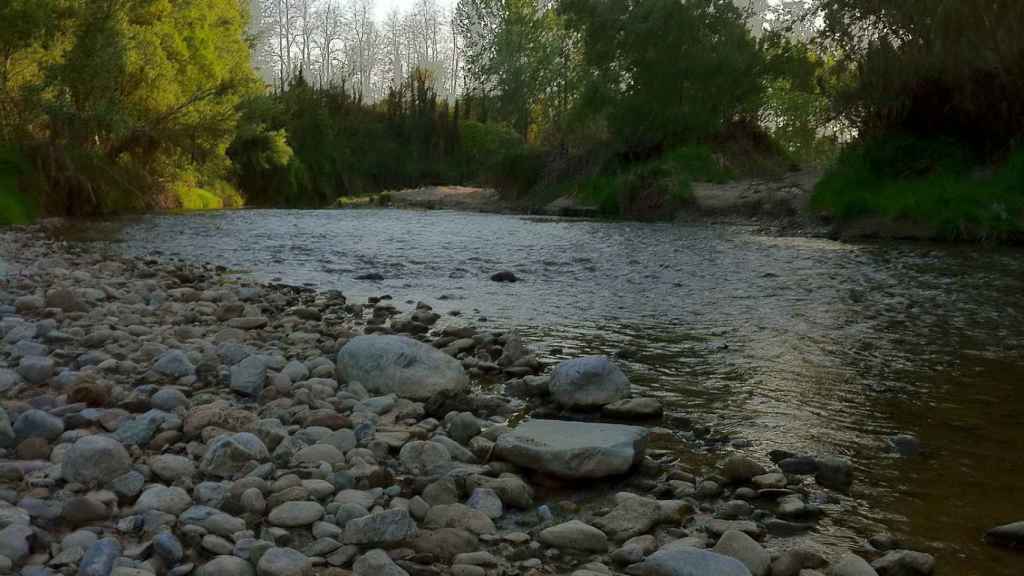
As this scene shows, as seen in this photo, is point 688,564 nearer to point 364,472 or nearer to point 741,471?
point 741,471

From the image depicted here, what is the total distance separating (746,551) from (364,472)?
1.22 metres

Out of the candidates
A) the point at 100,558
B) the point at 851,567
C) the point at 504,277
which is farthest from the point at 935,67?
the point at 100,558

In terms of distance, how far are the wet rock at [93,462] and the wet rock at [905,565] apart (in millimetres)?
2229

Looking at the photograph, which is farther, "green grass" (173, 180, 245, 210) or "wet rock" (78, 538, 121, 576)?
"green grass" (173, 180, 245, 210)

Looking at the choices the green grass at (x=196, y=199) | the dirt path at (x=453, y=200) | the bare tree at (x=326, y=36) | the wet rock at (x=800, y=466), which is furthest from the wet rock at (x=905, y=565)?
the bare tree at (x=326, y=36)

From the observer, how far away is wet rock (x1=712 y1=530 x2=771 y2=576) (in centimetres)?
213

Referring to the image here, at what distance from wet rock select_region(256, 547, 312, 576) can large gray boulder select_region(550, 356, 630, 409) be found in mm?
1767

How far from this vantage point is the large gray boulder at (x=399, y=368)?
12.1ft

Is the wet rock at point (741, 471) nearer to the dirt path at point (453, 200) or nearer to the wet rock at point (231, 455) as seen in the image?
the wet rock at point (231, 455)

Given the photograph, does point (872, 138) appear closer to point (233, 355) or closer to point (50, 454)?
point (233, 355)

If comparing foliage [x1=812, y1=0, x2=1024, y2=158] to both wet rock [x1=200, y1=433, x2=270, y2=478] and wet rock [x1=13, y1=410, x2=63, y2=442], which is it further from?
wet rock [x1=13, y1=410, x2=63, y2=442]

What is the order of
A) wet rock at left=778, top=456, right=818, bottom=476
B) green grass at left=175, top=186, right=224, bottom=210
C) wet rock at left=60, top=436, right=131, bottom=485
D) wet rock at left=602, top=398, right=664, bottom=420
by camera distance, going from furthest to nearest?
green grass at left=175, top=186, right=224, bottom=210 < wet rock at left=602, top=398, right=664, bottom=420 < wet rock at left=778, top=456, right=818, bottom=476 < wet rock at left=60, top=436, right=131, bottom=485

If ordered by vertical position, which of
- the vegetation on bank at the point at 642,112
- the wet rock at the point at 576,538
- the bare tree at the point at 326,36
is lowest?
the wet rock at the point at 576,538

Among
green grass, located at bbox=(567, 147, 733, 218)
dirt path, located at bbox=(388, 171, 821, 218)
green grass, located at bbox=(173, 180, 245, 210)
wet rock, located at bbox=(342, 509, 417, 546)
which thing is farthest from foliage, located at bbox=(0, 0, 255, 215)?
wet rock, located at bbox=(342, 509, 417, 546)
